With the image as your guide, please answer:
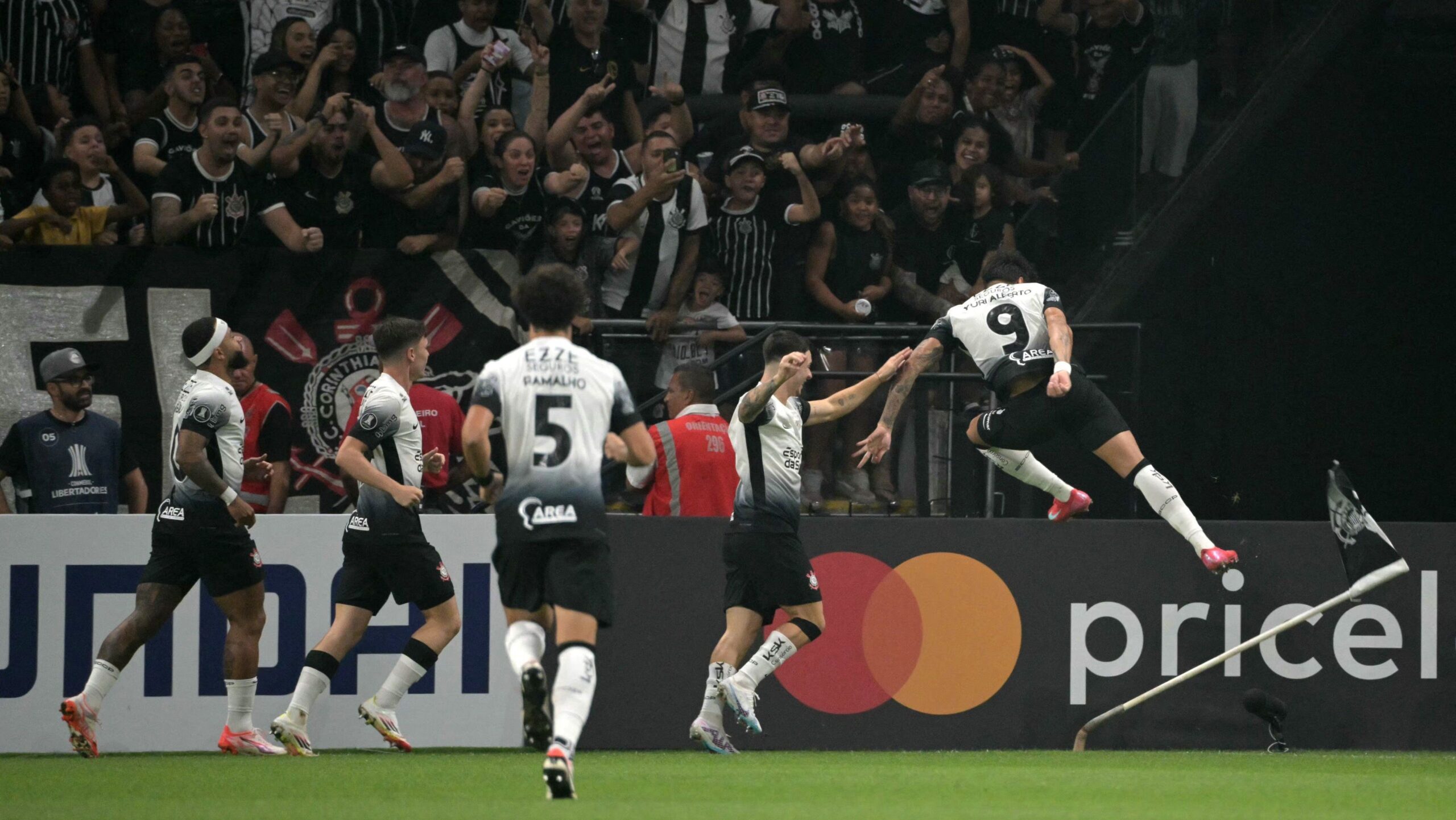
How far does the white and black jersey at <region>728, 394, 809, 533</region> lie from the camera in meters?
9.71

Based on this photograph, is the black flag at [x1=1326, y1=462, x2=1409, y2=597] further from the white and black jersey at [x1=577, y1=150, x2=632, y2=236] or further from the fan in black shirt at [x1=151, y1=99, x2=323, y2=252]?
the fan in black shirt at [x1=151, y1=99, x2=323, y2=252]

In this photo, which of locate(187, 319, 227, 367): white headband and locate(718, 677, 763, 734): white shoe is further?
locate(718, 677, 763, 734): white shoe

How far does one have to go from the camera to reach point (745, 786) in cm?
758

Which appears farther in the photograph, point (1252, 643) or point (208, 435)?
point (1252, 643)

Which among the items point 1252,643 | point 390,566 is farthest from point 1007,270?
point 390,566

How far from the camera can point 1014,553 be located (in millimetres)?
10883

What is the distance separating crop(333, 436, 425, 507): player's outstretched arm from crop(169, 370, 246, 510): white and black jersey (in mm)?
706

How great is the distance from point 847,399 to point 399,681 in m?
3.05

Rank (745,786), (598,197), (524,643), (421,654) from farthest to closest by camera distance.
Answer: (598,197)
(421,654)
(745,786)
(524,643)

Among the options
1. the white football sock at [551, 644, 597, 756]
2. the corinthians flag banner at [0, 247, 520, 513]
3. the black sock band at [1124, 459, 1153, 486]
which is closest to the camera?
the white football sock at [551, 644, 597, 756]

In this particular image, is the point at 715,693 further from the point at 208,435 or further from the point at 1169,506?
the point at 208,435

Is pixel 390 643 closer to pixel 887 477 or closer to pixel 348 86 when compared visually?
pixel 887 477

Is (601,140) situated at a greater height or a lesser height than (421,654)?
greater

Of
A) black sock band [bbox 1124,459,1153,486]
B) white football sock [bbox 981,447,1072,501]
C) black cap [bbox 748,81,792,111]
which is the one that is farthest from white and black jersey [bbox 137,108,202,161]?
black sock band [bbox 1124,459,1153,486]
